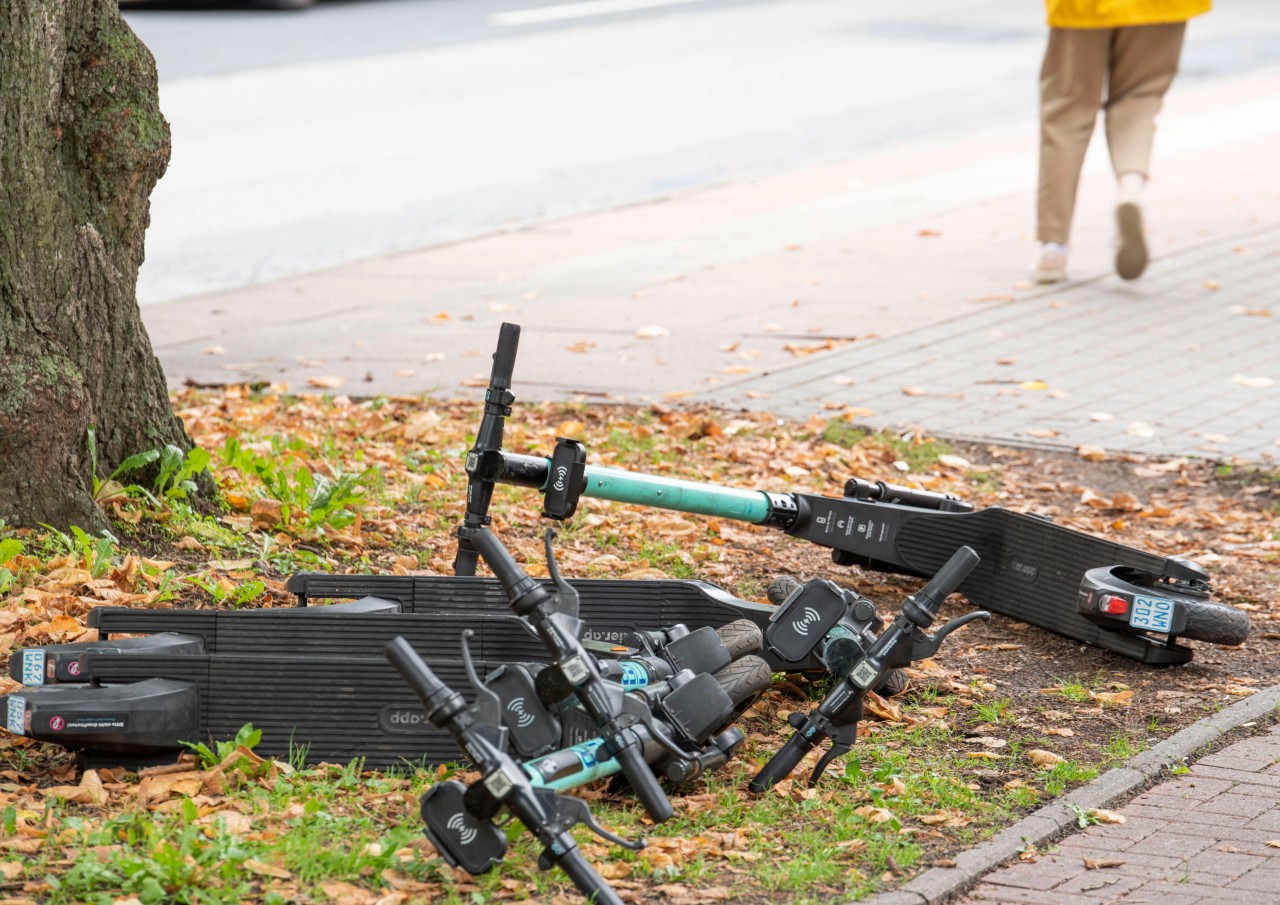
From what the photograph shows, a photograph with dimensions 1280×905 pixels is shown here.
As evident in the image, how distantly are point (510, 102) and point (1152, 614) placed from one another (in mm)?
12957

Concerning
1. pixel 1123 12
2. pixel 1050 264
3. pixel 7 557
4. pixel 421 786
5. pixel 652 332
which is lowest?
pixel 421 786

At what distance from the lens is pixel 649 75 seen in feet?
61.8

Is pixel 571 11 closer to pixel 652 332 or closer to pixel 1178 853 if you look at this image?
pixel 652 332

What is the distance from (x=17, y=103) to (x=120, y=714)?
2.13 metres

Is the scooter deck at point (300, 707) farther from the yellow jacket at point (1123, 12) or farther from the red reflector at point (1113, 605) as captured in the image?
the yellow jacket at point (1123, 12)

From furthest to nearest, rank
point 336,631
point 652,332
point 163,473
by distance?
point 652,332 → point 163,473 → point 336,631

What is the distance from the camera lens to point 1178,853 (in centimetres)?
371

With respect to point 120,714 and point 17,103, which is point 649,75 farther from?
point 120,714

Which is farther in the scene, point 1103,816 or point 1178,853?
point 1103,816

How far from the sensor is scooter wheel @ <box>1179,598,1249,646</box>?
15.5ft

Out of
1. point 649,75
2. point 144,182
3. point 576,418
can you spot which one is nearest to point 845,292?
point 576,418

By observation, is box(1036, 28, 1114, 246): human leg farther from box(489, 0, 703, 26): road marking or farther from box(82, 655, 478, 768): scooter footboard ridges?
box(489, 0, 703, 26): road marking

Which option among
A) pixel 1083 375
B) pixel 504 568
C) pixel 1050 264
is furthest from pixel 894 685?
pixel 1050 264

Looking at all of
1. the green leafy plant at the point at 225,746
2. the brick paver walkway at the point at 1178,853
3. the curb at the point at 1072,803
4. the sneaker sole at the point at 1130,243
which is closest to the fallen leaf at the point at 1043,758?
the curb at the point at 1072,803
